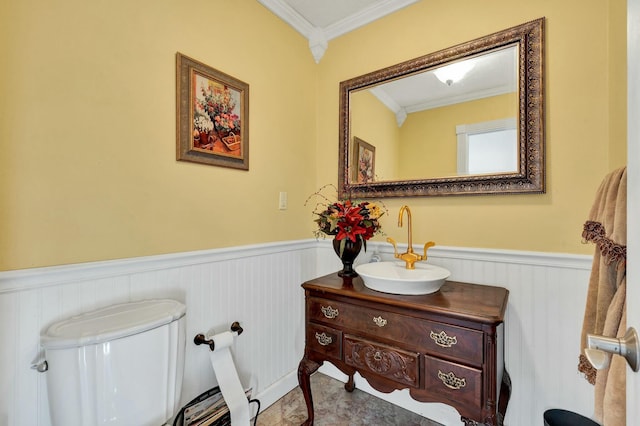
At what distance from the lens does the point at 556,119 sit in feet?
4.22

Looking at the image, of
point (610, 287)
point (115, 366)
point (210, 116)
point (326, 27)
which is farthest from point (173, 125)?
point (610, 287)

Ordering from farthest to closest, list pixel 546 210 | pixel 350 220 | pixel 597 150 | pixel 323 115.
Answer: pixel 323 115 < pixel 350 220 < pixel 546 210 < pixel 597 150

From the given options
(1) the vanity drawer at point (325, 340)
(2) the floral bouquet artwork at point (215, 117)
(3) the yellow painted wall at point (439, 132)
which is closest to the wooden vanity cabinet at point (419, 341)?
(1) the vanity drawer at point (325, 340)

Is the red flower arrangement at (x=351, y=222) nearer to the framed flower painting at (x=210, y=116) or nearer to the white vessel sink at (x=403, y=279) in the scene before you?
the white vessel sink at (x=403, y=279)

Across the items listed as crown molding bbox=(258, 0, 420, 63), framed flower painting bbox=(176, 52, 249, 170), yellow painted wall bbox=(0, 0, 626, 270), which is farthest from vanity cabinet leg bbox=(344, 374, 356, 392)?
crown molding bbox=(258, 0, 420, 63)

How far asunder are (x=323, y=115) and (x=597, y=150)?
5.05 feet

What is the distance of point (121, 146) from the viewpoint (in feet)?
3.72

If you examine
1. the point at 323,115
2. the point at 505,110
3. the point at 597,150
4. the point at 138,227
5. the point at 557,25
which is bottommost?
the point at 138,227

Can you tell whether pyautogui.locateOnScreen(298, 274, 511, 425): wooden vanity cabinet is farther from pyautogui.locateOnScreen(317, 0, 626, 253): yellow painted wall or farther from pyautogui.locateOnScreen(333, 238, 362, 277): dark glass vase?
pyautogui.locateOnScreen(317, 0, 626, 253): yellow painted wall

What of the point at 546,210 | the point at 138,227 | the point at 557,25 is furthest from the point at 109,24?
the point at 546,210

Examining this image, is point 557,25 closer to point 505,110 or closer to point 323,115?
point 505,110

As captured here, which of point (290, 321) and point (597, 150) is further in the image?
point (290, 321)

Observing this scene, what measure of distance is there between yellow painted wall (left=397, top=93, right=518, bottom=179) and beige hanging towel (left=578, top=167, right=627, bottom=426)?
0.78m

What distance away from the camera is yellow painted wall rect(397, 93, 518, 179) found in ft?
4.69
